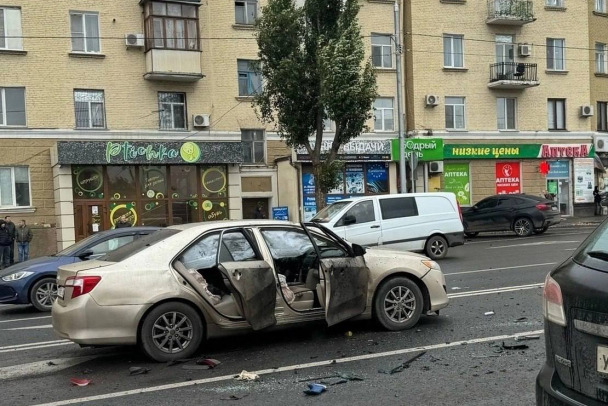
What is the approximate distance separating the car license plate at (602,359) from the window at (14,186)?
72.3 ft

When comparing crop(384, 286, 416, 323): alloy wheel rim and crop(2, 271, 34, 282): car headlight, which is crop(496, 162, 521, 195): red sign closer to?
crop(384, 286, 416, 323): alloy wheel rim

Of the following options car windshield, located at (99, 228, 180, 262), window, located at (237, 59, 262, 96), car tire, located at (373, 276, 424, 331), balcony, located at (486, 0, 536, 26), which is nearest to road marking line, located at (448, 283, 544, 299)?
car tire, located at (373, 276, 424, 331)

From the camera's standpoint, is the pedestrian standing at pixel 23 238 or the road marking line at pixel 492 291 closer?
the road marking line at pixel 492 291

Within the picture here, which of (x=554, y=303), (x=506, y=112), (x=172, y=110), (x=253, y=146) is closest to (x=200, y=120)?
(x=172, y=110)

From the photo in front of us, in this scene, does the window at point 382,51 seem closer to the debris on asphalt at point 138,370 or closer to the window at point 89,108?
the window at point 89,108

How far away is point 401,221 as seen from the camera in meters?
15.6

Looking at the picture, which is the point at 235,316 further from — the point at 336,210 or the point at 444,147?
the point at 444,147

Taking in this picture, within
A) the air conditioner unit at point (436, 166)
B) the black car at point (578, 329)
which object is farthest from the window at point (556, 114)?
the black car at point (578, 329)

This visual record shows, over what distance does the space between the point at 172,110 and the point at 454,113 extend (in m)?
13.3

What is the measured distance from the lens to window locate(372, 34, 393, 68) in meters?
27.5

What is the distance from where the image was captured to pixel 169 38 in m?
23.3

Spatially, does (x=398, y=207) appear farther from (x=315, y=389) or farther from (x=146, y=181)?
(x=146, y=181)

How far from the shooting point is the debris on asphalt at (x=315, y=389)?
512 centimetres

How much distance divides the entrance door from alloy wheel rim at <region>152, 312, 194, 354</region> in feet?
56.3
